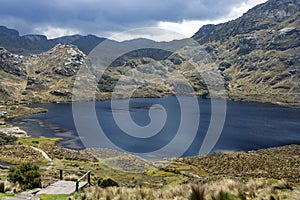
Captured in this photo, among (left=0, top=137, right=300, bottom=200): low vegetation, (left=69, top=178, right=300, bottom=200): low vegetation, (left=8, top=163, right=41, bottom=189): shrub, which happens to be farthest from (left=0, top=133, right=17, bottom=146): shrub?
(left=69, top=178, right=300, bottom=200): low vegetation

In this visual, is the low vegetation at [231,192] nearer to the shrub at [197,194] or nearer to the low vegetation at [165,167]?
the shrub at [197,194]

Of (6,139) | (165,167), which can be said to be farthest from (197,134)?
(6,139)

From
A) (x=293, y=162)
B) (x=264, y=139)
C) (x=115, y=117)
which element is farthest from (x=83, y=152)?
(x=115, y=117)

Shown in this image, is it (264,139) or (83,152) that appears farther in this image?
(264,139)

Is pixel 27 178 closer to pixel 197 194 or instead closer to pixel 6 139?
pixel 197 194

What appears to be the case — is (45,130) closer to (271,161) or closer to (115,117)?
(115,117)

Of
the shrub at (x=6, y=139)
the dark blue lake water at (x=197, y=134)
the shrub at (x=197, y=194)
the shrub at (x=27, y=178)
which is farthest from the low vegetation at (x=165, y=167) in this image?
the shrub at (x=197, y=194)

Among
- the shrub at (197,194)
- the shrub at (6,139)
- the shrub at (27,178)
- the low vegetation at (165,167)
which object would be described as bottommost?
the shrub at (6,139)

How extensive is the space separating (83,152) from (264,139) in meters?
62.2

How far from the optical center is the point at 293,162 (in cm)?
7225

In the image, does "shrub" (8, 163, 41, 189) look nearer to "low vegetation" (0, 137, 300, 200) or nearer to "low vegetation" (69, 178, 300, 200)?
"low vegetation" (69, 178, 300, 200)

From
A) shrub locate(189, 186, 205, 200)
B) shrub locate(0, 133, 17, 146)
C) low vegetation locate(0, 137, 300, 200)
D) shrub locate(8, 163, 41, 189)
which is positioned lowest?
shrub locate(0, 133, 17, 146)

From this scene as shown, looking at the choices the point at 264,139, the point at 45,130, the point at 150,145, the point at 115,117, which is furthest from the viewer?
the point at 115,117

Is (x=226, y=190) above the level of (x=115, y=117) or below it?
above
